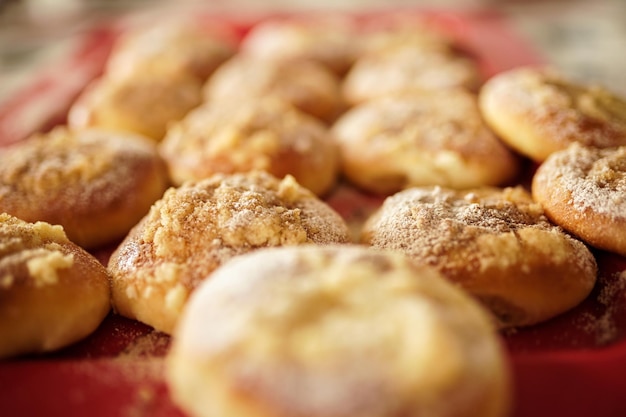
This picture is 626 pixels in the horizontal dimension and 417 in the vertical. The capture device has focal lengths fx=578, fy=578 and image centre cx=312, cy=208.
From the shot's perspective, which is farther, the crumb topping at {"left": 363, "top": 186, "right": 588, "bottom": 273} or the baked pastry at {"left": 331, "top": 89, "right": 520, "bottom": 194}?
the baked pastry at {"left": 331, "top": 89, "right": 520, "bottom": 194}

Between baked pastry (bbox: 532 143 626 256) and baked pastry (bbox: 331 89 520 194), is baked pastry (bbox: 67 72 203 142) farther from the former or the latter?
baked pastry (bbox: 532 143 626 256)

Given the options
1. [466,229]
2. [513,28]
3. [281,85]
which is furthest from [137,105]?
[513,28]

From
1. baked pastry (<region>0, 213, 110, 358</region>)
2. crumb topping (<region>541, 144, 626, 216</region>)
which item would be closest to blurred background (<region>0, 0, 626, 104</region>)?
crumb topping (<region>541, 144, 626, 216</region>)

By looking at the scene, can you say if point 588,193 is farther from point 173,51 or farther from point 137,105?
point 173,51

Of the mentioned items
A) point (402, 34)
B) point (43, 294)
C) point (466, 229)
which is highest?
point (43, 294)

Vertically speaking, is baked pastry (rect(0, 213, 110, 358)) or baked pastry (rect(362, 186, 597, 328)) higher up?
baked pastry (rect(0, 213, 110, 358))
